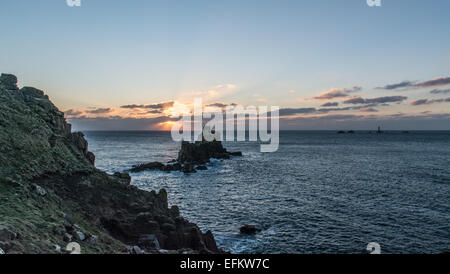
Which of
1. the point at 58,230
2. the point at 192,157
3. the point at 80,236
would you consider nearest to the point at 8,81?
the point at 58,230

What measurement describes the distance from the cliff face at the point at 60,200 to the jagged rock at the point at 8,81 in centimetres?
9

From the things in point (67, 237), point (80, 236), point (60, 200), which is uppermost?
point (60, 200)

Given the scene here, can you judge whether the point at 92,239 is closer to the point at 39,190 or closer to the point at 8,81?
the point at 39,190

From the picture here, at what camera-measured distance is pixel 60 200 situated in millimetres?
18625

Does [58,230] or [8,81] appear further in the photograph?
[8,81]

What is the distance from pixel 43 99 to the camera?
3014 cm

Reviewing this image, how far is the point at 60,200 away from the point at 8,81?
→ 61.7 ft

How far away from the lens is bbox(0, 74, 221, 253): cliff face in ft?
46.3

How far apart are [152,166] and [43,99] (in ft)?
173

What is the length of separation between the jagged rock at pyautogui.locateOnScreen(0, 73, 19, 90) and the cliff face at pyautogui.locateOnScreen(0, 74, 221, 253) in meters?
0.09

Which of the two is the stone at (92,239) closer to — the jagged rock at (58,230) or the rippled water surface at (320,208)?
the jagged rock at (58,230)
